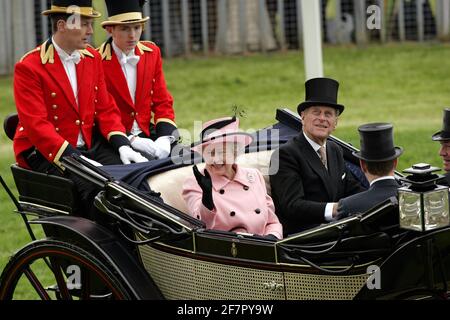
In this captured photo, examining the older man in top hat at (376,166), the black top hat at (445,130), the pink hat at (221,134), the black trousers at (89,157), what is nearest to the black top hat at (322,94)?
the pink hat at (221,134)

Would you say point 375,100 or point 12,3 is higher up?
point 12,3

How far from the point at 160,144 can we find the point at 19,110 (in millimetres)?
772

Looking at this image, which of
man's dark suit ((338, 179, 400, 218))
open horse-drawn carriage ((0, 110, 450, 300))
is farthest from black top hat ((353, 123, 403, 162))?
open horse-drawn carriage ((0, 110, 450, 300))

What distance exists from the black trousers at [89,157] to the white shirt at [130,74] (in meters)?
0.35

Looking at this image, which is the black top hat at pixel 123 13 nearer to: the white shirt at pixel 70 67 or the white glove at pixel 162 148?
the white shirt at pixel 70 67

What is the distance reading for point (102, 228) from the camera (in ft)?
18.1

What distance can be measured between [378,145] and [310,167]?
806mm

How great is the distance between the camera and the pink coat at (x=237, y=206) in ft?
18.0

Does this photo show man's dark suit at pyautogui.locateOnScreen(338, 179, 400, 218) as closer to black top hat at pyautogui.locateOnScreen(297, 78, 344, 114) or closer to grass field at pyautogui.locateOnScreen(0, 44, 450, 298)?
black top hat at pyautogui.locateOnScreen(297, 78, 344, 114)

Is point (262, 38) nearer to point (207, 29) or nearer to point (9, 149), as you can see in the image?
point (207, 29)

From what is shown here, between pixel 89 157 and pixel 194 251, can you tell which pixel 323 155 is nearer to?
pixel 194 251

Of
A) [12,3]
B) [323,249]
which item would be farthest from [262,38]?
[323,249]

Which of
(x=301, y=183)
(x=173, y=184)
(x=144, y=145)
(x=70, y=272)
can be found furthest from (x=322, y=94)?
(x=70, y=272)

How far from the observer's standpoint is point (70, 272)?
557 centimetres
